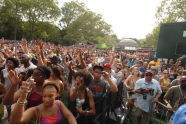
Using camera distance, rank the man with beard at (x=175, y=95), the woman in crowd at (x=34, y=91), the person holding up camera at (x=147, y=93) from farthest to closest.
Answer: the person holding up camera at (x=147, y=93) < the man with beard at (x=175, y=95) < the woman in crowd at (x=34, y=91)

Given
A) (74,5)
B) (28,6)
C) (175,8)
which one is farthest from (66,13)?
(175,8)

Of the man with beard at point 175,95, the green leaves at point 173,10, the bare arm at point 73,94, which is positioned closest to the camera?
the bare arm at point 73,94

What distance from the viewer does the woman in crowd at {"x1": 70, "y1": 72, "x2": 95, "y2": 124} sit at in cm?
399

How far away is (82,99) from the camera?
4.06 metres

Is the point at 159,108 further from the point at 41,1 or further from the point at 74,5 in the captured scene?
the point at 74,5

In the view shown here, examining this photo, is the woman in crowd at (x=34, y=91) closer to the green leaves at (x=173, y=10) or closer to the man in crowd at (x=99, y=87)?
the man in crowd at (x=99, y=87)

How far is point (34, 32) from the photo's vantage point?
54.8m

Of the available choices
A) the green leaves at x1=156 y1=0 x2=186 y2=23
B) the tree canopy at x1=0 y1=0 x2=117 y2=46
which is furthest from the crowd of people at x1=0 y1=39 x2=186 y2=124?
the tree canopy at x1=0 y1=0 x2=117 y2=46

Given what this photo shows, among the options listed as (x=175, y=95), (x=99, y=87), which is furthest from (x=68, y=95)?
(x=175, y=95)

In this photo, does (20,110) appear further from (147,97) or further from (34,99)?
(147,97)

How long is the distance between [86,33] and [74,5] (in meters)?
9.23

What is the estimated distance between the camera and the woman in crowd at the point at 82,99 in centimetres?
399

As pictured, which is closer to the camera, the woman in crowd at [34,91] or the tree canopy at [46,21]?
the woman in crowd at [34,91]

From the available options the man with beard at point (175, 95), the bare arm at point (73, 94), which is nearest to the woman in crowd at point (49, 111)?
the bare arm at point (73, 94)
